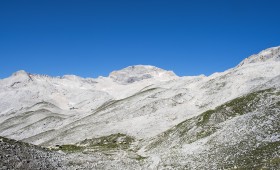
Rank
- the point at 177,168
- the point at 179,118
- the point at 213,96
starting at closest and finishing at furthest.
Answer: the point at 177,168 < the point at 179,118 < the point at 213,96

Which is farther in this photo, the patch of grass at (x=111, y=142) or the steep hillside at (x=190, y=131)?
the patch of grass at (x=111, y=142)

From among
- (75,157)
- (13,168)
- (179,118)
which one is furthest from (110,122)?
(13,168)

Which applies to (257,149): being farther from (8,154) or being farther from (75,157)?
(8,154)

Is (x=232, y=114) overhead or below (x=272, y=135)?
overhead

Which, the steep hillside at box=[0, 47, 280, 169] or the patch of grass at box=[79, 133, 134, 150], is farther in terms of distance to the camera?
the patch of grass at box=[79, 133, 134, 150]

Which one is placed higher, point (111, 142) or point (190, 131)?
point (111, 142)

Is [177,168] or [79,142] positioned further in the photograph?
[79,142]

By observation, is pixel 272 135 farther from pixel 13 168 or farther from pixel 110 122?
pixel 110 122

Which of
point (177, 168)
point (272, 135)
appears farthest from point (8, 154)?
point (272, 135)

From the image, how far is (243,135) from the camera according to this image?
51438 millimetres

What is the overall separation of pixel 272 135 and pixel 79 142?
213ft

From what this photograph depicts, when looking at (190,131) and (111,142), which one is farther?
(111,142)

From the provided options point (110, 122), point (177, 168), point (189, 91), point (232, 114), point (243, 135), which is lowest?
point (177, 168)

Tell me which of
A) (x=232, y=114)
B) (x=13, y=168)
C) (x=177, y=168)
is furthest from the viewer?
(x=232, y=114)
